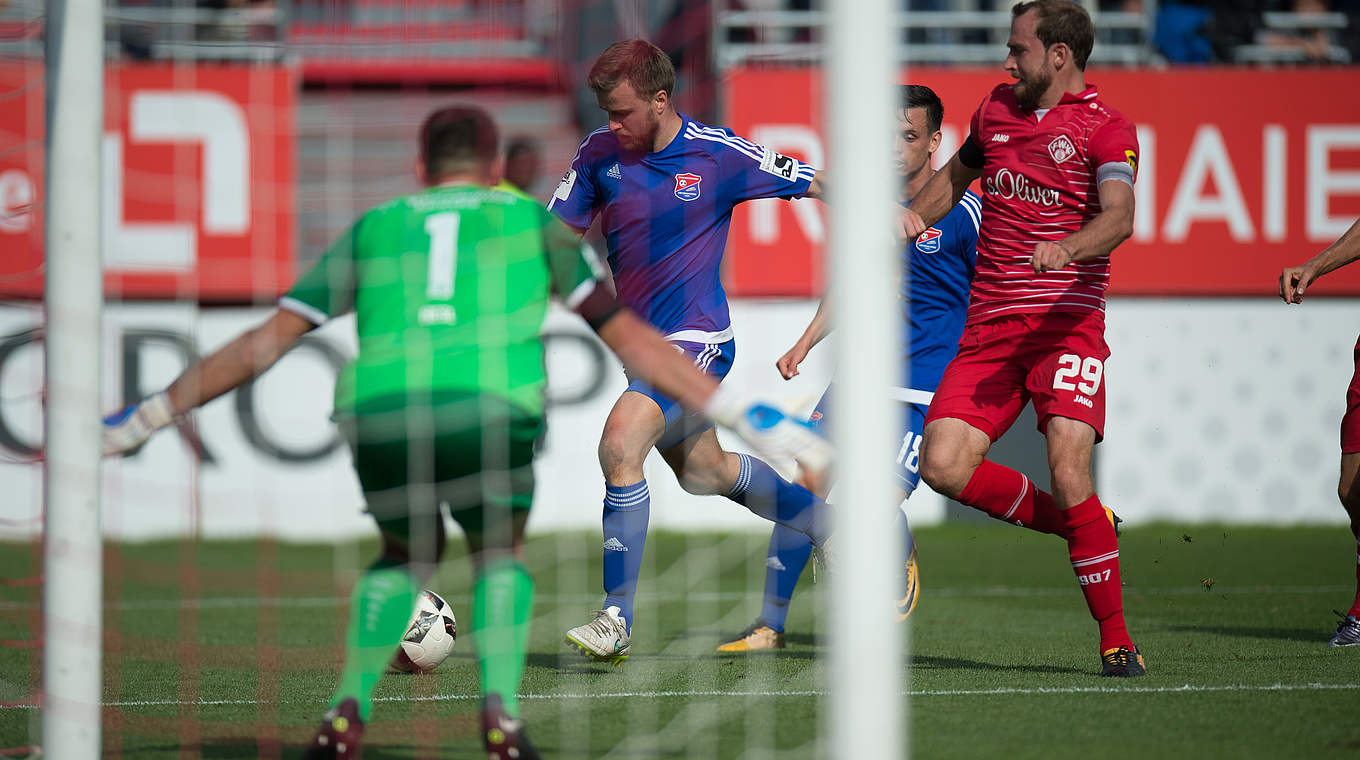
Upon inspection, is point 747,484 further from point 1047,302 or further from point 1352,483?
point 1352,483

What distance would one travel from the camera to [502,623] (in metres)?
3.59

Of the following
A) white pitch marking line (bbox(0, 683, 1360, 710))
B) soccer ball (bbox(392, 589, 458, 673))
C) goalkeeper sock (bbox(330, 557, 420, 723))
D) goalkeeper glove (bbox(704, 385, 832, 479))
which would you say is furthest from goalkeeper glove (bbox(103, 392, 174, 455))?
soccer ball (bbox(392, 589, 458, 673))

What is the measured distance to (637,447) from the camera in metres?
5.39

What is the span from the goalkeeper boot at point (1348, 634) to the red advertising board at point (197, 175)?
8307mm

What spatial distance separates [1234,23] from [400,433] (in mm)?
10532

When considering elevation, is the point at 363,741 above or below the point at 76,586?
below

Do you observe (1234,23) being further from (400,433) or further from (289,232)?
(400,433)

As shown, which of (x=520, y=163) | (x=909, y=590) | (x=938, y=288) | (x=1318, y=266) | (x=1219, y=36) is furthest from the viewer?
(x=1219, y=36)

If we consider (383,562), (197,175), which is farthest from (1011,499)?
(197,175)

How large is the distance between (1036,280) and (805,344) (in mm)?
1080

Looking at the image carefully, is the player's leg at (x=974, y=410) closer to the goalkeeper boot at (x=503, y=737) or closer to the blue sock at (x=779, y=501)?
the blue sock at (x=779, y=501)

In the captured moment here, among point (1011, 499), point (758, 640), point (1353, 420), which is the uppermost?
point (1353, 420)

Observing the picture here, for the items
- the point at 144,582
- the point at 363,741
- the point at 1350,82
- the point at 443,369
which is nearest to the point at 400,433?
the point at 443,369

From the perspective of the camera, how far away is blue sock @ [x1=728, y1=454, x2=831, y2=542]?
5.81 m
